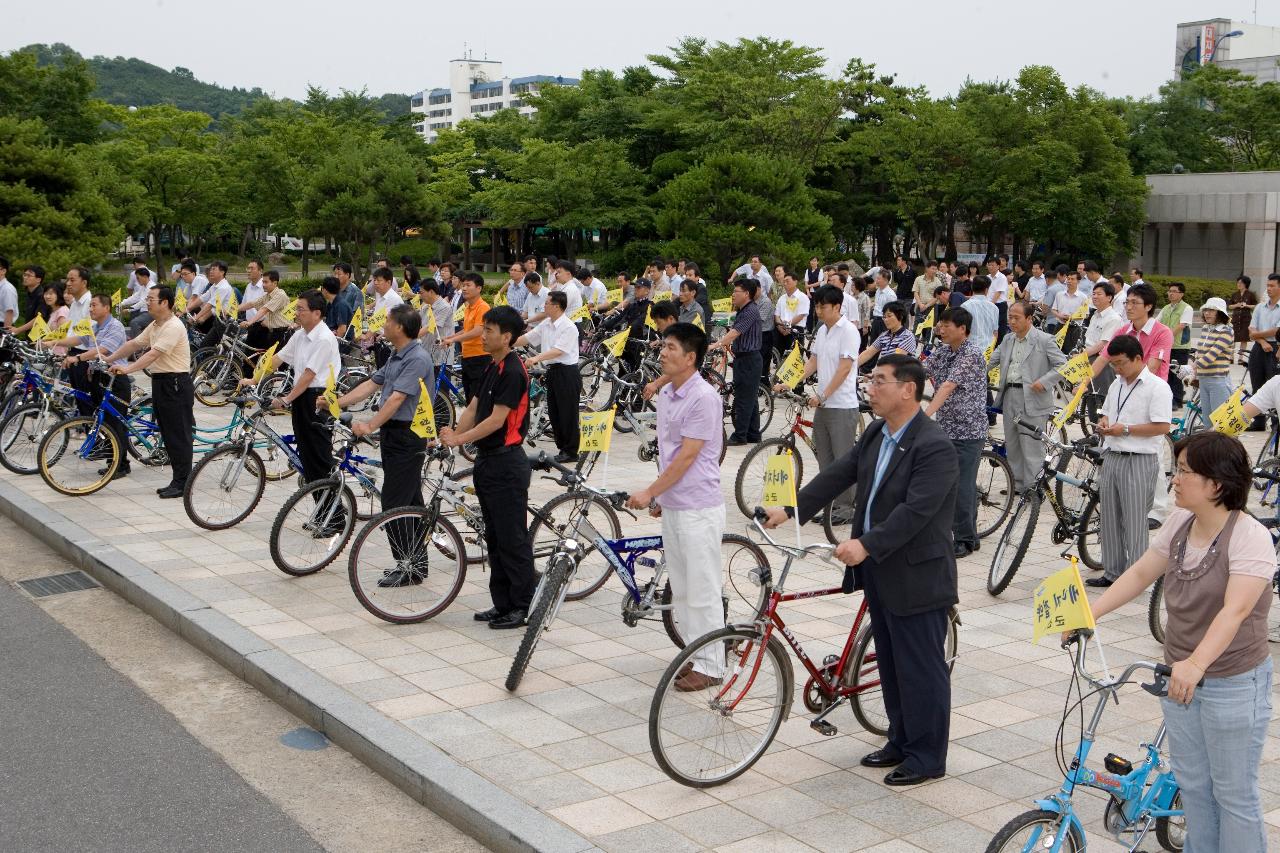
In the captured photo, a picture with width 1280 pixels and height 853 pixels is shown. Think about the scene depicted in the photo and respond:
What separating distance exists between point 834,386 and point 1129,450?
248 cm

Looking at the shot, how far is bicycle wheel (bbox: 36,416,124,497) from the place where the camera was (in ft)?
37.2

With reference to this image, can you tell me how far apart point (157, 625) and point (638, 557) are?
3234mm

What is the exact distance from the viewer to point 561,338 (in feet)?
40.8

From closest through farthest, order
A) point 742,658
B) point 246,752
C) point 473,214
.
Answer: point 742,658
point 246,752
point 473,214

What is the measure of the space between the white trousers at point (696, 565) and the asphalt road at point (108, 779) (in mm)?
2136

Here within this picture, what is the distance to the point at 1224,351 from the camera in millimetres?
12547

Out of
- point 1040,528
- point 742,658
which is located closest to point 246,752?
point 742,658

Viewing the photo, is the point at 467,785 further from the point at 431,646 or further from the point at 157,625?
the point at 157,625

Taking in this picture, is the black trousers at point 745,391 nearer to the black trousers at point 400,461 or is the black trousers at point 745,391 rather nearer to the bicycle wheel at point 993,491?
the bicycle wheel at point 993,491

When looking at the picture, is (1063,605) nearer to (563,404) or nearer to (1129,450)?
(1129,450)

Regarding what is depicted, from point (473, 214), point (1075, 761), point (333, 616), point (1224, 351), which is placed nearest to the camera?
point (1075, 761)

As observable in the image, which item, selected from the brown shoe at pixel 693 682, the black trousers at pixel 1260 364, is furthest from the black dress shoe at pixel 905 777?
the black trousers at pixel 1260 364

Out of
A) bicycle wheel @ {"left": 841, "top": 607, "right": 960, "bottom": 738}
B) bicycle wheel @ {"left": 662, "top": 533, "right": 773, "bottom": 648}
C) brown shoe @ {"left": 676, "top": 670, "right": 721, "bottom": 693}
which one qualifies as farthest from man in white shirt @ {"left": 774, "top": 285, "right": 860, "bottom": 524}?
brown shoe @ {"left": 676, "top": 670, "right": 721, "bottom": 693}

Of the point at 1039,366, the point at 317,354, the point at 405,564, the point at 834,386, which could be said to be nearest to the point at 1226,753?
the point at 405,564
